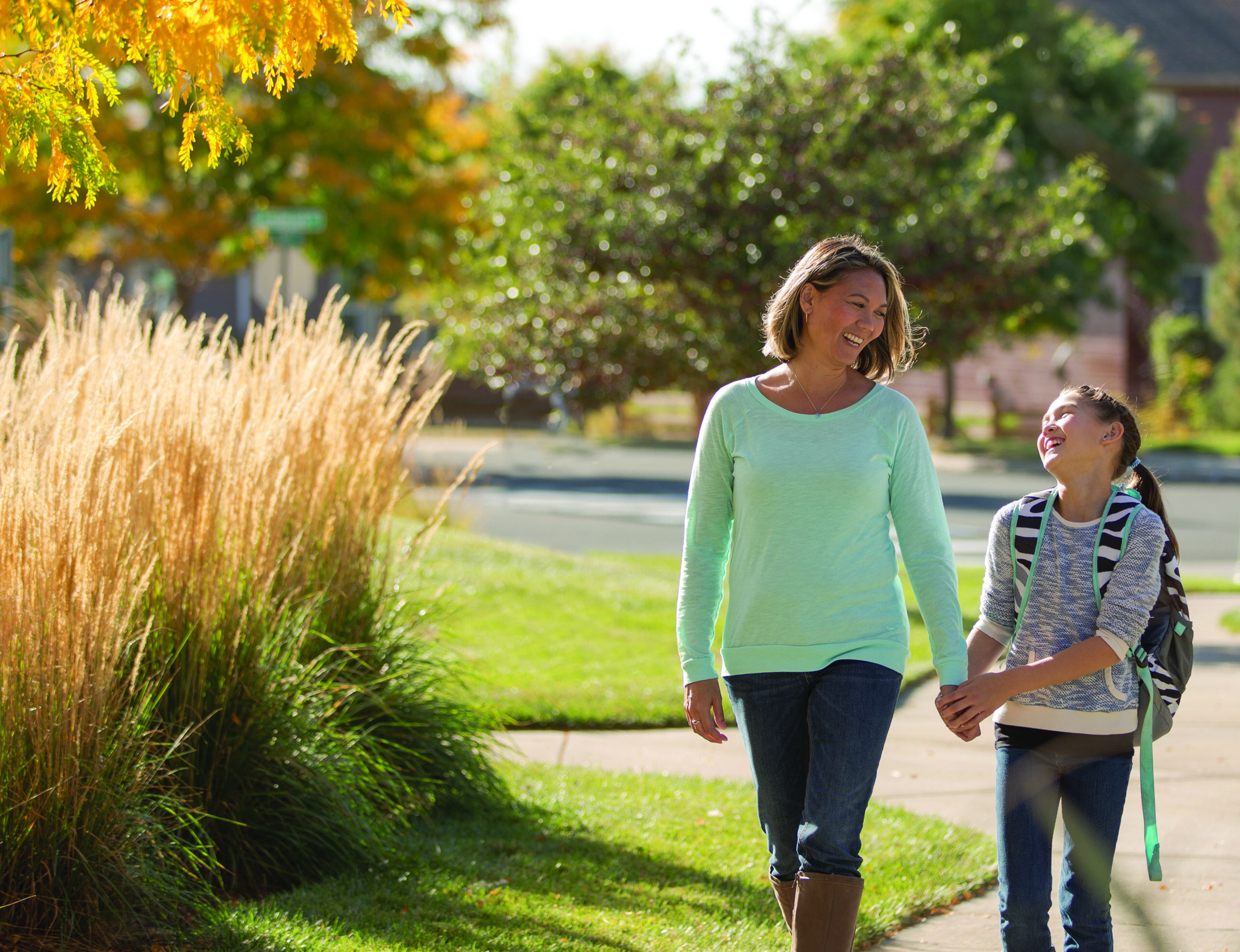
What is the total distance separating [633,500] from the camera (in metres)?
18.3

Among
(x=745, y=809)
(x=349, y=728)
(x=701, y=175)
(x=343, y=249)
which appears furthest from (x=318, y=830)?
(x=343, y=249)

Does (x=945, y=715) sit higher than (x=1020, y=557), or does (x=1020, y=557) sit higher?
(x=1020, y=557)

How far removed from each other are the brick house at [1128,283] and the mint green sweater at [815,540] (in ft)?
91.9

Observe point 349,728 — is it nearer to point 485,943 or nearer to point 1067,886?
point 485,943

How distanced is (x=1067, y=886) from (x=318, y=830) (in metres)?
2.27

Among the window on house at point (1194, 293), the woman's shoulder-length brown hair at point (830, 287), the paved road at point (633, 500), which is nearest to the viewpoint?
the woman's shoulder-length brown hair at point (830, 287)

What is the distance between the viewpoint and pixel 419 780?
193 inches

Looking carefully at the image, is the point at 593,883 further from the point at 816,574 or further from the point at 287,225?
the point at 287,225

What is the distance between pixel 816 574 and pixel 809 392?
1.43 feet

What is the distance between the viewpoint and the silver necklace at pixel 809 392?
3.18 metres

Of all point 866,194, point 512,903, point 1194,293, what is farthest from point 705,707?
point 1194,293

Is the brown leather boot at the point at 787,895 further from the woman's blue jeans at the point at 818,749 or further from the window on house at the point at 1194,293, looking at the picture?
the window on house at the point at 1194,293

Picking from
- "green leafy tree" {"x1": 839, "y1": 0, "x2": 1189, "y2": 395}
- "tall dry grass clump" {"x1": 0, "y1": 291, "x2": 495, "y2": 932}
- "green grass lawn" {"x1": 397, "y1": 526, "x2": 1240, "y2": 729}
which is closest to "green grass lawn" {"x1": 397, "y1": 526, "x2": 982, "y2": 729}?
"green grass lawn" {"x1": 397, "y1": 526, "x2": 1240, "y2": 729}

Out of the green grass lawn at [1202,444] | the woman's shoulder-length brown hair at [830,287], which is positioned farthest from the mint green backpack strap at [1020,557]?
the green grass lawn at [1202,444]
